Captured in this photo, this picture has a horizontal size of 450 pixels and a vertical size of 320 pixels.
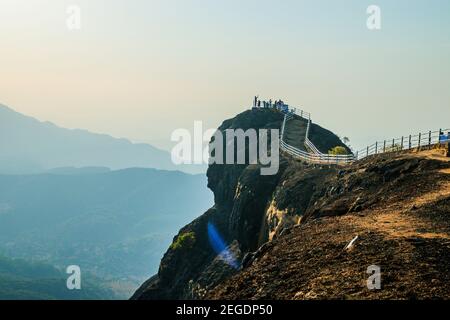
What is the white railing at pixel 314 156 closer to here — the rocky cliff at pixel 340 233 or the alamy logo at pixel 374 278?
the rocky cliff at pixel 340 233

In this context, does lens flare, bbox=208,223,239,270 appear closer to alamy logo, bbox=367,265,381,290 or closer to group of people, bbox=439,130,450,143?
group of people, bbox=439,130,450,143

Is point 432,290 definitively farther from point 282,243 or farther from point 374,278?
point 282,243

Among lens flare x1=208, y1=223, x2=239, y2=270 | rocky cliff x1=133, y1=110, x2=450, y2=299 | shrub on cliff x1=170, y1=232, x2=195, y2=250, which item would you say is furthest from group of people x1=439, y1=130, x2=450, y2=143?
shrub on cliff x1=170, y1=232, x2=195, y2=250

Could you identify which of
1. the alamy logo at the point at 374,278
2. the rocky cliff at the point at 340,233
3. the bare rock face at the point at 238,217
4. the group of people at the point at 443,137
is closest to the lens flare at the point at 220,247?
the bare rock face at the point at 238,217

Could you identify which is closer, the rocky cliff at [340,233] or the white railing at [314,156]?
the rocky cliff at [340,233]

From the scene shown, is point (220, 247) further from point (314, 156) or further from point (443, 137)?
point (443, 137)

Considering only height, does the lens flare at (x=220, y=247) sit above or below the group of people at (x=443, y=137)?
below
